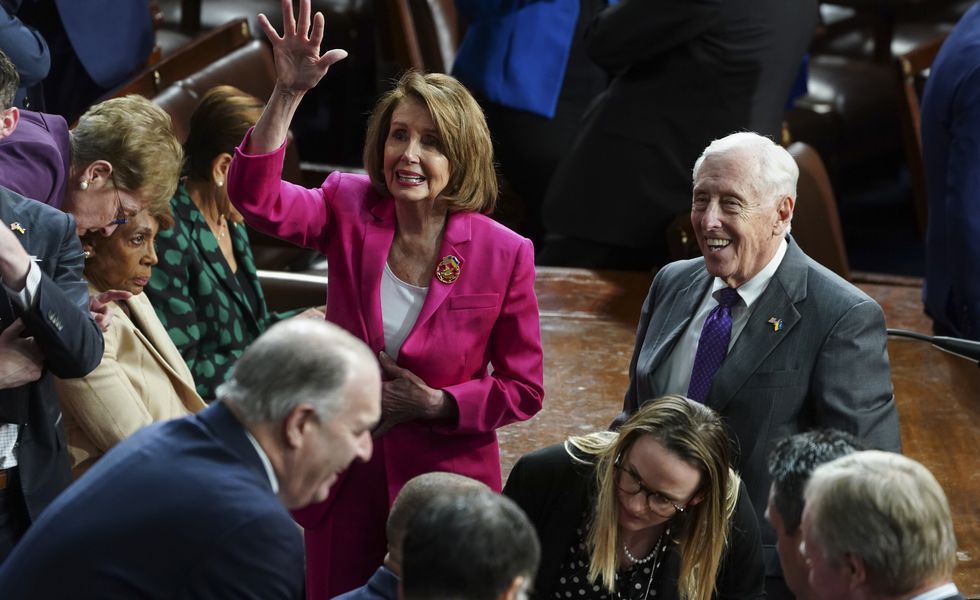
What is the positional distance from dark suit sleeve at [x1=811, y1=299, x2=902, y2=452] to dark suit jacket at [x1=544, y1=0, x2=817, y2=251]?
1601mm

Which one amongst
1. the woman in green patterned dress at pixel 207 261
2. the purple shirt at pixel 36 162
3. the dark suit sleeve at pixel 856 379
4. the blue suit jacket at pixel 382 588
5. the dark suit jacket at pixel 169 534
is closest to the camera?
the dark suit jacket at pixel 169 534

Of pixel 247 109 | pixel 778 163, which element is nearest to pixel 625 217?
pixel 247 109

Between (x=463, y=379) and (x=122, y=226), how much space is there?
2.53 feet

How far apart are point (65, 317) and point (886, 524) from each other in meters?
1.34

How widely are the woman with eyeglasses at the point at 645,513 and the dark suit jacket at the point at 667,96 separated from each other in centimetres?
164

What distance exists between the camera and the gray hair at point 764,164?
8.57 feet

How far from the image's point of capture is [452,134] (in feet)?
8.28

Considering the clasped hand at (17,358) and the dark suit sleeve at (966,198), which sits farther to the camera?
the dark suit sleeve at (966,198)

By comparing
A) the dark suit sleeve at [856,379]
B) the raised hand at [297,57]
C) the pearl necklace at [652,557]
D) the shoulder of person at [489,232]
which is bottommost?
the pearl necklace at [652,557]

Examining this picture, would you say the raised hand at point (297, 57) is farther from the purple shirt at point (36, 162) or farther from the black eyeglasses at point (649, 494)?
the black eyeglasses at point (649, 494)

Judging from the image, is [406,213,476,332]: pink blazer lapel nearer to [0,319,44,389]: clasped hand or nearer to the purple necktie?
the purple necktie

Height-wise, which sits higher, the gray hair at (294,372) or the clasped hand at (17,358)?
the gray hair at (294,372)

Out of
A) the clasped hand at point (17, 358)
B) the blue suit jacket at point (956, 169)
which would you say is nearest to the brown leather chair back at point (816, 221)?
the blue suit jacket at point (956, 169)

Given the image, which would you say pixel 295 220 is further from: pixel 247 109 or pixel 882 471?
pixel 882 471
